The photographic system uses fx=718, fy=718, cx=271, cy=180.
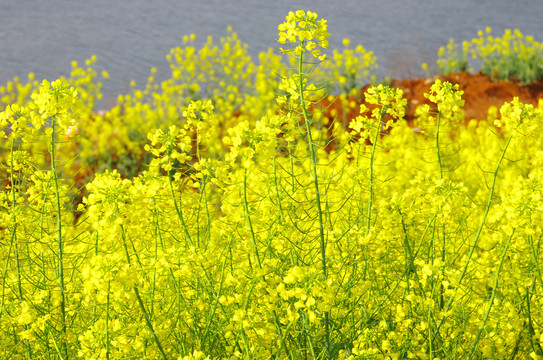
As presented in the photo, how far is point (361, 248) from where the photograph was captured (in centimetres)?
221

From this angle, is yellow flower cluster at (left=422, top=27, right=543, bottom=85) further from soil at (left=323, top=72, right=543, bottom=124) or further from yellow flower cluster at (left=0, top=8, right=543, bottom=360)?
yellow flower cluster at (left=0, top=8, right=543, bottom=360)

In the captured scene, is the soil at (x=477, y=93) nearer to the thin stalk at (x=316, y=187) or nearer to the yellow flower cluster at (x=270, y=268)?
the yellow flower cluster at (x=270, y=268)

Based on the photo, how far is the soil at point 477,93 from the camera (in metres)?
7.53

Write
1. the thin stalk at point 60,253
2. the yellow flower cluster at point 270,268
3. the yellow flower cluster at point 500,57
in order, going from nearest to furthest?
the yellow flower cluster at point 270,268 < the thin stalk at point 60,253 < the yellow flower cluster at point 500,57

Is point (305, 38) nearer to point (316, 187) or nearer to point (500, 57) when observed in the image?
point (316, 187)

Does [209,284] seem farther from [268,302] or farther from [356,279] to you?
[356,279]

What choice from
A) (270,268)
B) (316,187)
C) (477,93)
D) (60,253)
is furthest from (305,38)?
(477,93)

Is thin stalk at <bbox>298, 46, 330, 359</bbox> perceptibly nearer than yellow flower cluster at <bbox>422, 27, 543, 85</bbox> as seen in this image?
Yes

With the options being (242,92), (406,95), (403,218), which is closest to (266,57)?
(242,92)

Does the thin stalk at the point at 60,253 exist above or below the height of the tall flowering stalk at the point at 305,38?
below

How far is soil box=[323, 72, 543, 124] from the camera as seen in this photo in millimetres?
7527

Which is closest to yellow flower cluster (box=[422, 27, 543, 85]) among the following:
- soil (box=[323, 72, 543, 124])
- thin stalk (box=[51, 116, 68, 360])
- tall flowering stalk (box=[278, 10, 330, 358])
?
soil (box=[323, 72, 543, 124])

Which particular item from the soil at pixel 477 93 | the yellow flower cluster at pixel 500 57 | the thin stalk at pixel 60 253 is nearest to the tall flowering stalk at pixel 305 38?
the thin stalk at pixel 60 253

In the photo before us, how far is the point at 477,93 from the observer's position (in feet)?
26.0
